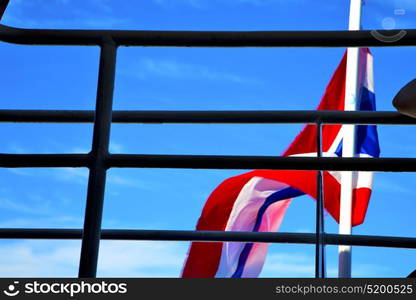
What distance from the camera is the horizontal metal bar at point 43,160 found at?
3.77 feet

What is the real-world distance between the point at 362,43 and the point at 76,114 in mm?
598

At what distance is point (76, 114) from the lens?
130 cm

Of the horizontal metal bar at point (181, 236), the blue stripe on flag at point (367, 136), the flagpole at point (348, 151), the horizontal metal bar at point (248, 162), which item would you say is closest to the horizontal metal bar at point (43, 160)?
the horizontal metal bar at point (248, 162)

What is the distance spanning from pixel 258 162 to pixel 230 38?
25 cm

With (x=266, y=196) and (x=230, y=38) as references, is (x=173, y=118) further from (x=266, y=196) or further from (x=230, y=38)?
(x=266, y=196)

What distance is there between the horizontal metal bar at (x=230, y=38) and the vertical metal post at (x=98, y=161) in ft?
0.13

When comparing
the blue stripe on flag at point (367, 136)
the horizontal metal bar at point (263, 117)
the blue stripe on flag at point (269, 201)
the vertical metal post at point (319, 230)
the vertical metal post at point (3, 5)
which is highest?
the blue stripe on flag at point (367, 136)

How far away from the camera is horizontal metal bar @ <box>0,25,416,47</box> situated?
1.15m

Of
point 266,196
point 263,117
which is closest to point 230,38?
point 263,117

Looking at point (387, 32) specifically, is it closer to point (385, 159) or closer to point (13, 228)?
point (385, 159)

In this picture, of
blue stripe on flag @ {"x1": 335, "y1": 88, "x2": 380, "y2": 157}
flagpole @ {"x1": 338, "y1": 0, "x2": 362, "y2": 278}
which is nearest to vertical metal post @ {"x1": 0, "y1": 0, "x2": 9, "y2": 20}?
flagpole @ {"x1": 338, "y1": 0, "x2": 362, "y2": 278}

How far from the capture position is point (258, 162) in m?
→ 1.15

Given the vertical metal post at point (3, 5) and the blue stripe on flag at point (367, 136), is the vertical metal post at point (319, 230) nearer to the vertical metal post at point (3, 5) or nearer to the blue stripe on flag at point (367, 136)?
the vertical metal post at point (3, 5)

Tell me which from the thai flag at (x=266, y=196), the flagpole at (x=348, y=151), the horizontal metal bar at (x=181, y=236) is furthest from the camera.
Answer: the thai flag at (x=266, y=196)
